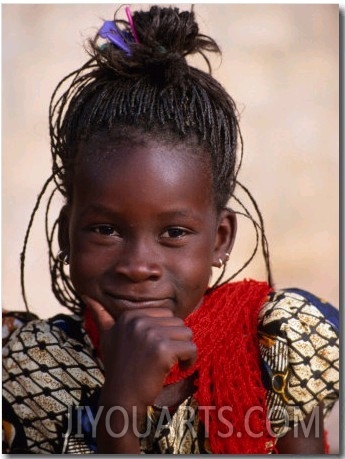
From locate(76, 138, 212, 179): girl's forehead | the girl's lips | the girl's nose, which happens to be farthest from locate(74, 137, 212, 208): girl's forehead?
the girl's lips

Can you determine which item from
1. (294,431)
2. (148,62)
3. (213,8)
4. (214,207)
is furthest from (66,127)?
(213,8)

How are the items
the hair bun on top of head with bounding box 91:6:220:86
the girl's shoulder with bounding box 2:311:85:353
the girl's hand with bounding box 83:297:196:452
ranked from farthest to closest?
the girl's shoulder with bounding box 2:311:85:353 < the hair bun on top of head with bounding box 91:6:220:86 < the girl's hand with bounding box 83:297:196:452

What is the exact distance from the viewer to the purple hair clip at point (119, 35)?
79.6 inches

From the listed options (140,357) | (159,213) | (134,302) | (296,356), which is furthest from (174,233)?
(296,356)

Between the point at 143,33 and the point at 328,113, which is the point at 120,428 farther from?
the point at 328,113

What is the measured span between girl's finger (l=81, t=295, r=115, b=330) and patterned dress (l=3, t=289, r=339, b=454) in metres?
0.28

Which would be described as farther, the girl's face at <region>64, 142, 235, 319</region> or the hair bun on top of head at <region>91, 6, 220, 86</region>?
the hair bun on top of head at <region>91, 6, 220, 86</region>

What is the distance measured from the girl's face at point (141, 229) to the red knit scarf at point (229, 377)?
15cm

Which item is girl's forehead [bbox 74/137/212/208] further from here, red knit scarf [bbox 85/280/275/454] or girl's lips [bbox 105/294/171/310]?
red knit scarf [bbox 85/280/275/454]

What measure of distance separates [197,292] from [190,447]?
0.38m

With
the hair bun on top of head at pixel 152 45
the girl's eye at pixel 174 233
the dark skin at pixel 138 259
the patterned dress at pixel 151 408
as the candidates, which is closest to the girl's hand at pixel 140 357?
the dark skin at pixel 138 259

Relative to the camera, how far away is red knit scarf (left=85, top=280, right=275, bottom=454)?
6.50 ft

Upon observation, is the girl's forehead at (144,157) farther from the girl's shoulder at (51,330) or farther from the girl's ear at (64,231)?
the girl's shoulder at (51,330)

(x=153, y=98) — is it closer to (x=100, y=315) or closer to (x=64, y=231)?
(x=64, y=231)
